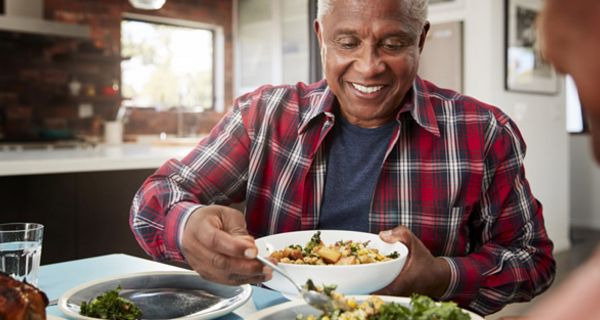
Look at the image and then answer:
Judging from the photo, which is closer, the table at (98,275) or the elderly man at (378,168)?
the table at (98,275)

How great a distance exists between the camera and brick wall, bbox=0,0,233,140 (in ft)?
17.1

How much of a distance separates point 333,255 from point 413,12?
24.1 inches

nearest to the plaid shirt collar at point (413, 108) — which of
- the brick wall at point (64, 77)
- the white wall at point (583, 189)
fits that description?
the brick wall at point (64, 77)

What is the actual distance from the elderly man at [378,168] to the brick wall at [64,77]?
164 inches

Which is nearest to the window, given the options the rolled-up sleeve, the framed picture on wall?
the framed picture on wall

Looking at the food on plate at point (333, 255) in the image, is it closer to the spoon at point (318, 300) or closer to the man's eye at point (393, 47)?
the spoon at point (318, 300)

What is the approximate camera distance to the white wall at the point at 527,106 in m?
4.28

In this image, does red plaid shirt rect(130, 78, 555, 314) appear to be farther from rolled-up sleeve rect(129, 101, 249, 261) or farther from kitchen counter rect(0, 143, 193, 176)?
kitchen counter rect(0, 143, 193, 176)

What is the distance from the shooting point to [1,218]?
264 cm

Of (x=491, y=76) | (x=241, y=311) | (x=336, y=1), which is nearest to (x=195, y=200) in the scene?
(x=241, y=311)

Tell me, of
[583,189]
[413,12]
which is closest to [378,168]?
[413,12]

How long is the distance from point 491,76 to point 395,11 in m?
3.19

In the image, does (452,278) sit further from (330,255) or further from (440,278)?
(330,255)

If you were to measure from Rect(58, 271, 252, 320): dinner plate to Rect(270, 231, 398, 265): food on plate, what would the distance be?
0.09m
